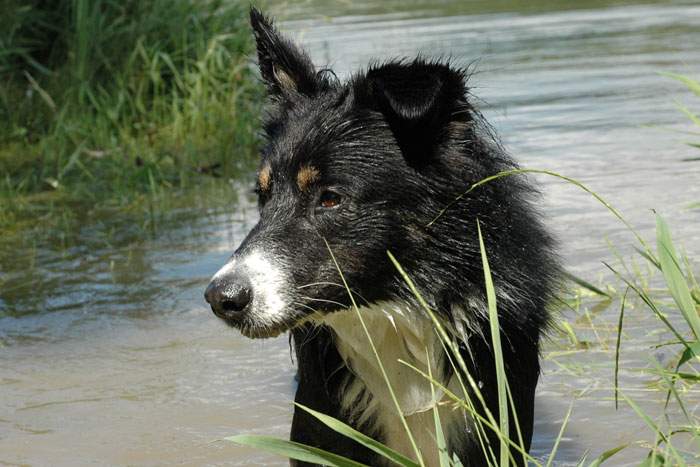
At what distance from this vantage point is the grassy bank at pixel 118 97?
920 centimetres

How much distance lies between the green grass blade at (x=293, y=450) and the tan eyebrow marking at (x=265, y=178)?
4.42ft

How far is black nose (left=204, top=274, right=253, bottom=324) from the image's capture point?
11.8ft

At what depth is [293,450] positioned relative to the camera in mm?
2936

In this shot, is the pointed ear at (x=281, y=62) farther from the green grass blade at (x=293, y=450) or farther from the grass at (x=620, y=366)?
the green grass blade at (x=293, y=450)

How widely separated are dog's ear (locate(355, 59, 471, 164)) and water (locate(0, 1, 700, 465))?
519 millimetres

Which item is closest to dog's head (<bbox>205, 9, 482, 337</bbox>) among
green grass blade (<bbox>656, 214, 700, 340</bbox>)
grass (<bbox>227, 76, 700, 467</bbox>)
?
grass (<bbox>227, 76, 700, 467</bbox>)

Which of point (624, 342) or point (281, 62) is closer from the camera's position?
point (281, 62)

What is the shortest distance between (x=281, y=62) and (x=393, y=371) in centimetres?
131

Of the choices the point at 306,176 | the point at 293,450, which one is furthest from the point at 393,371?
the point at 293,450

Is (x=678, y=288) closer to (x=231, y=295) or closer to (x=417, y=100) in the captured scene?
(x=417, y=100)

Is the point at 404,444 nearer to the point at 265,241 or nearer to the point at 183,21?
the point at 265,241

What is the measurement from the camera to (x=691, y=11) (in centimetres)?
1519

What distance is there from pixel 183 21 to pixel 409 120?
6804 millimetres

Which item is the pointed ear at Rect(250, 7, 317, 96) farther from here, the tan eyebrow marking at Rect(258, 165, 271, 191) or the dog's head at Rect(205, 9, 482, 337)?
the tan eyebrow marking at Rect(258, 165, 271, 191)
